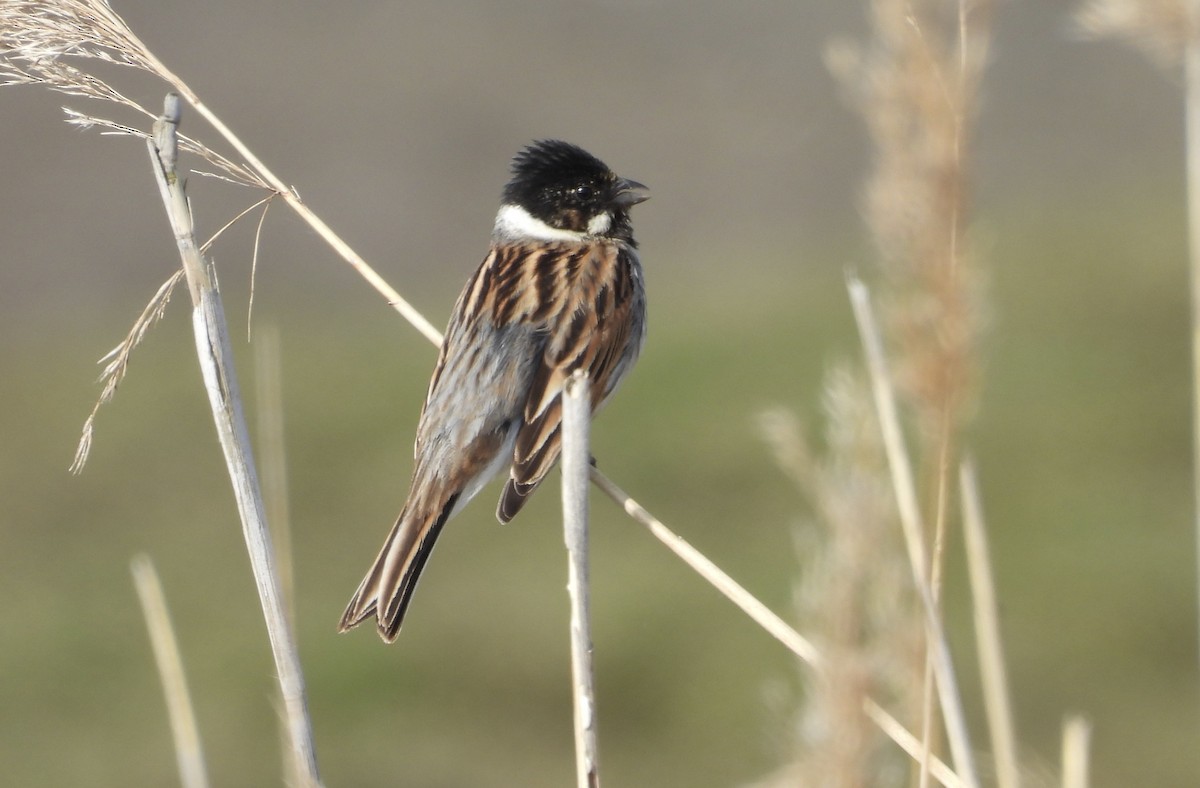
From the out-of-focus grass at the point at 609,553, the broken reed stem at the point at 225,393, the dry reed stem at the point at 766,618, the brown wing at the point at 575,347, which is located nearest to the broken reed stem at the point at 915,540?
the dry reed stem at the point at 766,618

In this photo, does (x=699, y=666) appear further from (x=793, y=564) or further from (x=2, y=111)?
(x=2, y=111)

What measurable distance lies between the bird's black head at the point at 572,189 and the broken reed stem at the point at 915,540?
81.6 inches

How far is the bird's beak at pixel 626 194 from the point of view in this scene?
14.5 ft

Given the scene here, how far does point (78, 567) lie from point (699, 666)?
4045 mm

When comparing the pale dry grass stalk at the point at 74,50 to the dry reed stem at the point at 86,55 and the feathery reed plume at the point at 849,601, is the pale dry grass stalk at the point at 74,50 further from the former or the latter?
the feathery reed plume at the point at 849,601

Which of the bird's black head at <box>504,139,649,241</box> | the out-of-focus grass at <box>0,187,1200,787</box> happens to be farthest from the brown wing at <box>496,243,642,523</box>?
the out-of-focus grass at <box>0,187,1200,787</box>

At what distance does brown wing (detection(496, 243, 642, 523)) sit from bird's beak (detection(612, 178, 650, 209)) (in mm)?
164

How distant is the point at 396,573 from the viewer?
3197 mm

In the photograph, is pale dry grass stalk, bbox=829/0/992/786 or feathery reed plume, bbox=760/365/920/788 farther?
pale dry grass stalk, bbox=829/0/992/786

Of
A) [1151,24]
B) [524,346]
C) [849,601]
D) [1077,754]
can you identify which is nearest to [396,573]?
[524,346]

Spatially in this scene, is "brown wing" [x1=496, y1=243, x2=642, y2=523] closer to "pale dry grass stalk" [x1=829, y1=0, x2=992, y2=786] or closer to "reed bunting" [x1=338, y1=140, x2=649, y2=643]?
"reed bunting" [x1=338, y1=140, x2=649, y2=643]

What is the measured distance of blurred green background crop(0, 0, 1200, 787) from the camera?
841 centimetres

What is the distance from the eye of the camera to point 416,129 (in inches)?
720

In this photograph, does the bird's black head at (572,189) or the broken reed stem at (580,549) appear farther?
the bird's black head at (572,189)
